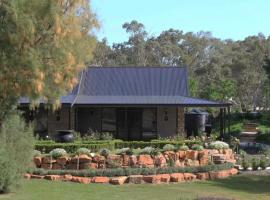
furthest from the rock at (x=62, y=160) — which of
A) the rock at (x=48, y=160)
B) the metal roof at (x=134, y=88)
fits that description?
the metal roof at (x=134, y=88)

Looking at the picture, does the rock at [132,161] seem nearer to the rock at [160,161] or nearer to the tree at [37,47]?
the rock at [160,161]

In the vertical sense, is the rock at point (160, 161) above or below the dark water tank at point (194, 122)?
below

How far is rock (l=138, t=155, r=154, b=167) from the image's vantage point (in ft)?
63.1

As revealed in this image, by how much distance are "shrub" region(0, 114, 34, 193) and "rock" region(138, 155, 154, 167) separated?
5.79 metres

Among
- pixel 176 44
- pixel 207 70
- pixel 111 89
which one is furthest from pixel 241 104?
pixel 111 89

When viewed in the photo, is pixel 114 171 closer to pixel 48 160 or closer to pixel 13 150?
pixel 48 160

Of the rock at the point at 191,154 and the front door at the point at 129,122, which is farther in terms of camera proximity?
the front door at the point at 129,122

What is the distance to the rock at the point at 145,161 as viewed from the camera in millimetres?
19234

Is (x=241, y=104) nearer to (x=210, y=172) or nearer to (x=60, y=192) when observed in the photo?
(x=210, y=172)

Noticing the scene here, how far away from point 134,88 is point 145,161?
12.6m

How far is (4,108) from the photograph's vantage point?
1427 centimetres

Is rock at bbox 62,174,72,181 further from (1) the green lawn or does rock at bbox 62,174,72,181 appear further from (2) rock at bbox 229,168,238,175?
(2) rock at bbox 229,168,238,175

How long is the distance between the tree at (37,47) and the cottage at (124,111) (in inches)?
582

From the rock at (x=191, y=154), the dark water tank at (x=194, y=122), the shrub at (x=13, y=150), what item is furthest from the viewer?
the dark water tank at (x=194, y=122)
